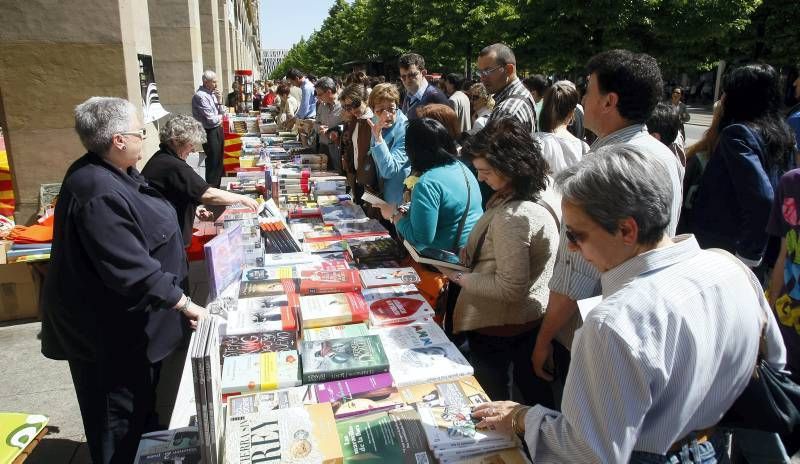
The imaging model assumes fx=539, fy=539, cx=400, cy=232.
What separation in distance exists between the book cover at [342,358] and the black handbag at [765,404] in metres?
1.06

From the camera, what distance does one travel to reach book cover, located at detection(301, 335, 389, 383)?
74.0 inches

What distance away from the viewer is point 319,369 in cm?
188

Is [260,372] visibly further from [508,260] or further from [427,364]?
[508,260]

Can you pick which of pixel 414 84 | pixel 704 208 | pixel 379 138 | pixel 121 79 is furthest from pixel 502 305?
pixel 121 79

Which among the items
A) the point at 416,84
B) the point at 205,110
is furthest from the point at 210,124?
the point at 416,84

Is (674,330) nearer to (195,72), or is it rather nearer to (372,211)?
(372,211)

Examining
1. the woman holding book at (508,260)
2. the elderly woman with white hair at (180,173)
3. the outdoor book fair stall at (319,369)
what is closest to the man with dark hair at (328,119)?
the elderly woman with white hair at (180,173)

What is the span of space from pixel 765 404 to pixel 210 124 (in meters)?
8.51

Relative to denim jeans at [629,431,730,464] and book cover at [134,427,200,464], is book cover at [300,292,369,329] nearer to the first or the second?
book cover at [134,427,200,464]

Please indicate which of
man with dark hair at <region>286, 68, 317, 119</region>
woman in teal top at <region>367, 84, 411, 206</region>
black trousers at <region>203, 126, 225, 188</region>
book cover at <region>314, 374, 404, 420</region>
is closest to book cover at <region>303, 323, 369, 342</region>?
book cover at <region>314, 374, 404, 420</region>

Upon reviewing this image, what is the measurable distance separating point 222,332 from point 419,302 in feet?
2.88

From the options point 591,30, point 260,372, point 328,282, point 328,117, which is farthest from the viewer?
point 591,30

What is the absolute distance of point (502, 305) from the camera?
2367 millimetres

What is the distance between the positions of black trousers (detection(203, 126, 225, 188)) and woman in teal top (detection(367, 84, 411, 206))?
518 centimetres
